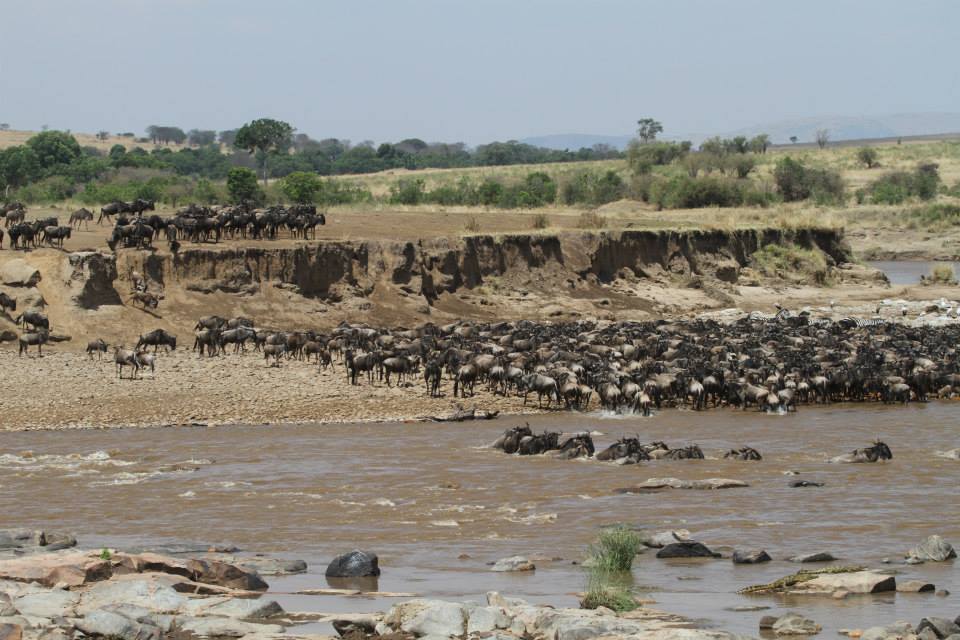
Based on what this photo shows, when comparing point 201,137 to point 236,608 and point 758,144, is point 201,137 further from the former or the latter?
point 236,608

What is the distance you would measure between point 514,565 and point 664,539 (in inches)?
73.4

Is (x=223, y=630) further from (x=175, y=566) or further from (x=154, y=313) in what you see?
(x=154, y=313)

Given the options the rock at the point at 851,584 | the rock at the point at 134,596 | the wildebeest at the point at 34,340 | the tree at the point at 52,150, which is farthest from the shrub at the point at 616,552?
the tree at the point at 52,150

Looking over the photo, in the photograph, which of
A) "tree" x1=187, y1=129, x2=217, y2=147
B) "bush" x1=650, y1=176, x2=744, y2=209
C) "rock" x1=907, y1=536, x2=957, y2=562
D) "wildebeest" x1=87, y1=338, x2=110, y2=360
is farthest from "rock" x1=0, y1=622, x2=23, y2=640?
"tree" x1=187, y1=129, x2=217, y2=147

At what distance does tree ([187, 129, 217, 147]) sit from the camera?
159000mm

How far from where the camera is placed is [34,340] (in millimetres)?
26672

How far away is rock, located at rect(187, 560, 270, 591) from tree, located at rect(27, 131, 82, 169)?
61.2 meters

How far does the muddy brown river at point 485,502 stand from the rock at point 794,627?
24cm

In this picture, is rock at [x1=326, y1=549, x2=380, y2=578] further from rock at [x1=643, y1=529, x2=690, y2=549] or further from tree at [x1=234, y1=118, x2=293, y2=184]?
tree at [x1=234, y1=118, x2=293, y2=184]

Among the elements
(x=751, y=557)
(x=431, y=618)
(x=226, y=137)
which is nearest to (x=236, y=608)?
(x=431, y=618)

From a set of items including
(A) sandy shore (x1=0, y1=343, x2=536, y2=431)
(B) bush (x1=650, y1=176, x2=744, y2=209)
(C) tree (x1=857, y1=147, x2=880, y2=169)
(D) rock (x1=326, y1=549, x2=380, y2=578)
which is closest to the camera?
(D) rock (x1=326, y1=549, x2=380, y2=578)

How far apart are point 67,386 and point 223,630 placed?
1536 centimetres

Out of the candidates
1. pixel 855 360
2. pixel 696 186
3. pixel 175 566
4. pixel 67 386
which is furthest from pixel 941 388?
pixel 696 186

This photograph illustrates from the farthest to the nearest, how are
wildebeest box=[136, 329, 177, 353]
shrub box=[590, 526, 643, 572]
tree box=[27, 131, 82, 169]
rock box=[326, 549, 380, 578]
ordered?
1. tree box=[27, 131, 82, 169]
2. wildebeest box=[136, 329, 177, 353]
3. rock box=[326, 549, 380, 578]
4. shrub box=[590, 526, 643, 572]
